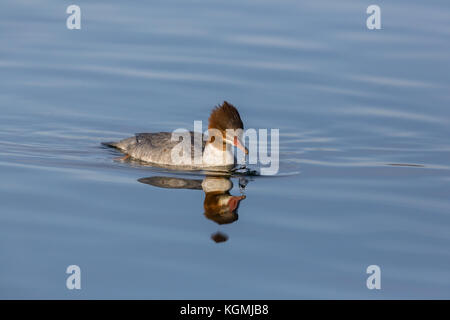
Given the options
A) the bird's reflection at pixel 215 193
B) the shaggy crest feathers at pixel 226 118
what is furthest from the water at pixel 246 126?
the shaggy crest feathers at pixel 226 118

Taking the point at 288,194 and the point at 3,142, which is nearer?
the point at 288,194

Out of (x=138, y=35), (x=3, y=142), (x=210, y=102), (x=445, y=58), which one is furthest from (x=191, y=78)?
(x=445, y=58)

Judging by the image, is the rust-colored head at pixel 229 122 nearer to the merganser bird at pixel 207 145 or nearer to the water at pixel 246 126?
the merganser bird at pixel 207 145

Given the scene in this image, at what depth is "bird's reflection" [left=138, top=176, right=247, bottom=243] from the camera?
11.4m

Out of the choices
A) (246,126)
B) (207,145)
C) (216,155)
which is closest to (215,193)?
(216,155)

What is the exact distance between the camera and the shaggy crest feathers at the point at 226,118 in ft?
45.3

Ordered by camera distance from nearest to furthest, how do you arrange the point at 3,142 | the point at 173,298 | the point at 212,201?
the point at 173,298 < the point at 212,201 < the point at 3,142

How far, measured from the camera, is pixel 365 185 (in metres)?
13.0

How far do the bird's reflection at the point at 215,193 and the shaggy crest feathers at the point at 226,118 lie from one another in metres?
0.96

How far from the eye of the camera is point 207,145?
1442 cm

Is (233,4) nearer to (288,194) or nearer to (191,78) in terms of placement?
(191,78)

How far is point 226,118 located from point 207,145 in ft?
2.32

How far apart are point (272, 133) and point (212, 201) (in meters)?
4.02

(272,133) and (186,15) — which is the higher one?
(186,15)
